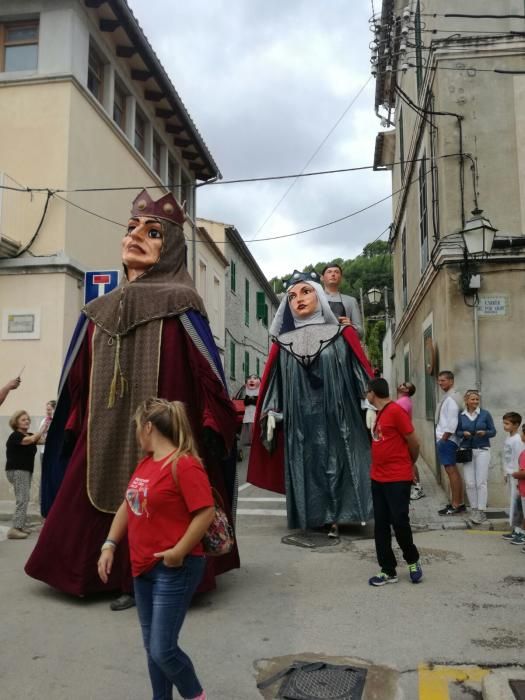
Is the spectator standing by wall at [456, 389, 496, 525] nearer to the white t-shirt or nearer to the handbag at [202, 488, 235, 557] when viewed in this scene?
the white t-shirt

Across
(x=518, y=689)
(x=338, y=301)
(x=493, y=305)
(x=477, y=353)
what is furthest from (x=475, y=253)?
(x=518, y=689)

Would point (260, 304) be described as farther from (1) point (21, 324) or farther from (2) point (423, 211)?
(1) point (21, 324)

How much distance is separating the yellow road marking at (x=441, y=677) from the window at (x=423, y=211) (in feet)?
28.1

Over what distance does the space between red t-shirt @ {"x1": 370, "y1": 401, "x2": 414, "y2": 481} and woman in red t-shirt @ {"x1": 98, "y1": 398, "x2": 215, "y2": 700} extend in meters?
2.38

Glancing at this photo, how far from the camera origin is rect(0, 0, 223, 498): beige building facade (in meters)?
9.98

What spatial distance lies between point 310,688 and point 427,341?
801 cm

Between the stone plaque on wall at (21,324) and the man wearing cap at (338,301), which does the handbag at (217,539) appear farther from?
the stone plaque on wall at (21,324)

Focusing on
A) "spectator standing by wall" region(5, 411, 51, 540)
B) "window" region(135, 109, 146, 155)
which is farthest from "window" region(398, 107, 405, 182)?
"spectator standing by wall" region(5, 411, 51, 540)

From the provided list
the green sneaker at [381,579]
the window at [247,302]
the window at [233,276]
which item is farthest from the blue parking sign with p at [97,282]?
the window at [247,302]

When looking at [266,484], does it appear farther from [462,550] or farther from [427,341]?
[427,341]

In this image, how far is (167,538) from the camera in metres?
2.60

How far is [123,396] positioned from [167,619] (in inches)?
86.4

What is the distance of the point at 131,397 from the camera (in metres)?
4.49

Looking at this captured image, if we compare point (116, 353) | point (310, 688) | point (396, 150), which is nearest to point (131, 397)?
point (116, 353)
